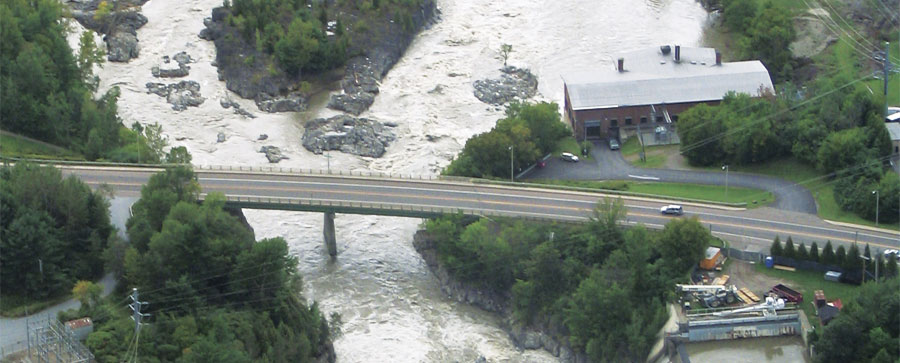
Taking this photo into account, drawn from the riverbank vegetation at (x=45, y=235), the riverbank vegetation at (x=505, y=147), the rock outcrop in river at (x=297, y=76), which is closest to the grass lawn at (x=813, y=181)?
the riverbank vegetation at (x=505, y=147)

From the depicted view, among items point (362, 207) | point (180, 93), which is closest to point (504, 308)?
point (362, 207)

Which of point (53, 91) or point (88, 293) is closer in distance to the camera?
point (88, 293)

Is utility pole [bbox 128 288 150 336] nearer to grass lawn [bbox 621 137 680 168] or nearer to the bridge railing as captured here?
the bridge railing

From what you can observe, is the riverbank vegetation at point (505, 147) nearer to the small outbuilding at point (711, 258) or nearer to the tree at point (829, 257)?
the small outbuilding at point (711, 258)

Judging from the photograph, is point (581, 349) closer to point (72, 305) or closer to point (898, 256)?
point (898, 256)

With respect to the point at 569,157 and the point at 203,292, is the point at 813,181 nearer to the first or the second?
the point at 569,157

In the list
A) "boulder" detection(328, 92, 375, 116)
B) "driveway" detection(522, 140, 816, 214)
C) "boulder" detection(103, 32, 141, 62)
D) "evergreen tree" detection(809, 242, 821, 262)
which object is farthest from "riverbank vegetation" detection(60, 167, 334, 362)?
"boulder" detection(103, 32, 141, 62)
